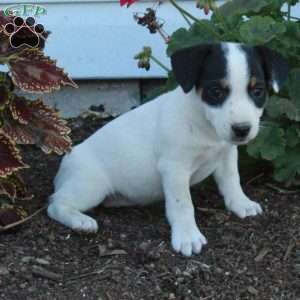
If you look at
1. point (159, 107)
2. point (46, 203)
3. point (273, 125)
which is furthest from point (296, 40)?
point (46, 203)

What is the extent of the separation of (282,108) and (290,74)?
205mm

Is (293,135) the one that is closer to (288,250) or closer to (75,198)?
(288,250)

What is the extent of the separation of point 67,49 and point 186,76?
248 cm

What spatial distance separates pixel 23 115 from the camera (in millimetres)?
4555

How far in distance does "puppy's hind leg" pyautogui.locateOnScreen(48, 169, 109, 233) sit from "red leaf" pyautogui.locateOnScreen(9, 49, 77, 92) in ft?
2.09

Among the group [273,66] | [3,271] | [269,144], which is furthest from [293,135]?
[3,271]

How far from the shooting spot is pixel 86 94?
667cm

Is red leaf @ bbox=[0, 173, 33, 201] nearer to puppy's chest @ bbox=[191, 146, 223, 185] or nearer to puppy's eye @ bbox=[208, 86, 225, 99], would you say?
puppy's chest @ bbox=[191, 146, 223, 185]

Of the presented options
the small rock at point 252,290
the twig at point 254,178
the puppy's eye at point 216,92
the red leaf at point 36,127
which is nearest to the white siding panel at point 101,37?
the twig at point 254,178

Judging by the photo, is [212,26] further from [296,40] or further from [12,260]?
[12,260]

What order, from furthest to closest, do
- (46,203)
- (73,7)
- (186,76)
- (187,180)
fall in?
(73,7) → (46,203) → (187,180) → (186,76)

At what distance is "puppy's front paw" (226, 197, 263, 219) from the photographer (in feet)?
16.0

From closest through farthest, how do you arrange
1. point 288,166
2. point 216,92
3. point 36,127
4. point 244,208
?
1. point 216,92
2. point 36,127
3. point 244,208
4. point 288,166

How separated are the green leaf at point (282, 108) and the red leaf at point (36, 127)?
1191mm
